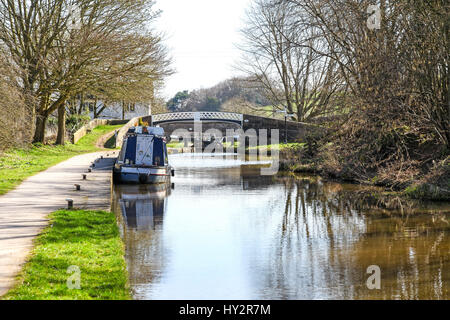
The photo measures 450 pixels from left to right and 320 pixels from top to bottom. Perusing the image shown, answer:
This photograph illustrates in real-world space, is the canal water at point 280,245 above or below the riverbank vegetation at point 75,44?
below

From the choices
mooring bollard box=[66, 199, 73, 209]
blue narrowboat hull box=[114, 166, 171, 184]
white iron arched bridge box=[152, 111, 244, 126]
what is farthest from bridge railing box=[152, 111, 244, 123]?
mooring bollard box=[66, 199, 73, 209]

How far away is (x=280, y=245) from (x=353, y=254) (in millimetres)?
1394

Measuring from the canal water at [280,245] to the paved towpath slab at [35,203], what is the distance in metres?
0.82

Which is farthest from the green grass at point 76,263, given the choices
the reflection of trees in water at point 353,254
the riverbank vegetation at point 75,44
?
the riverbank vegetation at point 75,44

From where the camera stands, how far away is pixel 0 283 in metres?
6.39

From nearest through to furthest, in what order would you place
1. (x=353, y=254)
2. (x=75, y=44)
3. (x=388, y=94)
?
(x=353, y=254)
(x=388, y=94)
(x=75, y=44)

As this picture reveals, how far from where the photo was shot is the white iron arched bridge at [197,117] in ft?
181

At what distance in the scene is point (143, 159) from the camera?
21.0 meters

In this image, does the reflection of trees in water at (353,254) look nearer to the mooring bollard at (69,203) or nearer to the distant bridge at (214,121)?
the mooring bollard at (69,203)

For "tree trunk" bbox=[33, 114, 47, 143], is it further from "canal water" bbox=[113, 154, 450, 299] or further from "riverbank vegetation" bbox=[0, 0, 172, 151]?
"canal water" bbox=[113, 154, 450, 299]

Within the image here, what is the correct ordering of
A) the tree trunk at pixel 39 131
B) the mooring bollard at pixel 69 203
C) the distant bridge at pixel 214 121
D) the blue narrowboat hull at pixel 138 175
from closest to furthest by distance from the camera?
the mooring bollard at pixel 69 203, the blue narrowboat hull at pixel 138 175, the tree trunk at pixel 39 131, the distant bridge at pixel 214 121

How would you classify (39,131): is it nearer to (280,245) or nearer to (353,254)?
(280,245)

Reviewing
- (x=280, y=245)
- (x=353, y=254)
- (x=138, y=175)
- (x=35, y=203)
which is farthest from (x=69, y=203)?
(x=138, y=175)
